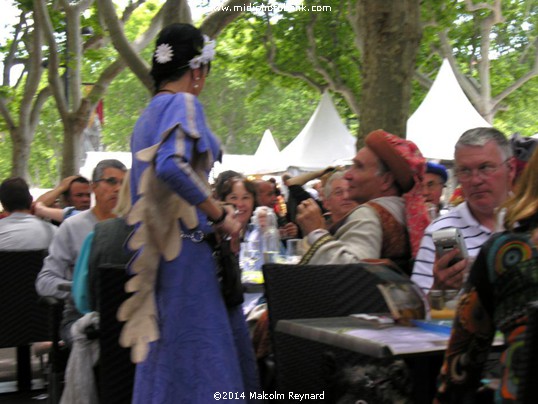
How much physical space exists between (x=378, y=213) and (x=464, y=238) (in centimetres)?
48

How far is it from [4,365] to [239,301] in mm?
6443

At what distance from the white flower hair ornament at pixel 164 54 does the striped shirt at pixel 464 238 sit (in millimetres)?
1466

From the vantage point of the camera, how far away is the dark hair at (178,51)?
447cm

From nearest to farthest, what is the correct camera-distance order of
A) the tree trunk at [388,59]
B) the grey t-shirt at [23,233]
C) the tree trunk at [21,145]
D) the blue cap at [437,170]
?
the grey t-shirt at [23,233], the blue cap at [437,170], the tree trunk at [388,59], the tree trunk at [21,145]

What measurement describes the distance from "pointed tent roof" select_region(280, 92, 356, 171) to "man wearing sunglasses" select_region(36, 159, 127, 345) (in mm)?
16752

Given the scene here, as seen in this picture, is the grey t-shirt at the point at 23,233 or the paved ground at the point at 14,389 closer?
the paved ground at the point at 14,389

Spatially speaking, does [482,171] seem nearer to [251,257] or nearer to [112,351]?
[112,351]

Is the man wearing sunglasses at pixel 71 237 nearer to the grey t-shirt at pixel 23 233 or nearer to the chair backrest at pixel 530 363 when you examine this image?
the grey t-shirt at pixel 23 233

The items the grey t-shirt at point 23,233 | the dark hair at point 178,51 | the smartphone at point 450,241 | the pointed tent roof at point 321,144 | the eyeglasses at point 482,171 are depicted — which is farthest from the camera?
the pointed tent roof at point 321,144

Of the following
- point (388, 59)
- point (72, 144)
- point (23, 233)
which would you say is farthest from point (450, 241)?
point (72, 144)

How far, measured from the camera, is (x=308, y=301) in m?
4.29

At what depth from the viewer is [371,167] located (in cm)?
522

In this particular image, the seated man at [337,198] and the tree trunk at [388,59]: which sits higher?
the tree trunk at [388,59]

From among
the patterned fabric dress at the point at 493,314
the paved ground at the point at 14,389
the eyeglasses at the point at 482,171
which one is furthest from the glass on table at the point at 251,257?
the patterned fabric dress at the point at 493,314
